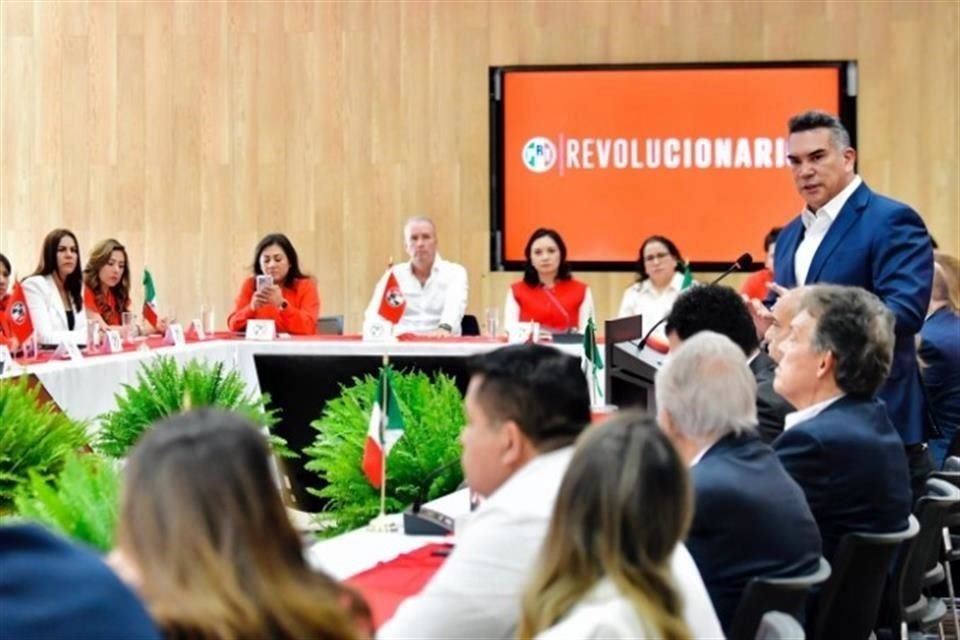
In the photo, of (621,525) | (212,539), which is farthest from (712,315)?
(212,539)

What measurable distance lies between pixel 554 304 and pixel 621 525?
21.2 feet

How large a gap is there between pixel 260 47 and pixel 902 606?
7.74 m

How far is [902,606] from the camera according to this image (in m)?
3.27

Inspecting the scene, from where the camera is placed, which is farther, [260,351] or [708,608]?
[260,351]

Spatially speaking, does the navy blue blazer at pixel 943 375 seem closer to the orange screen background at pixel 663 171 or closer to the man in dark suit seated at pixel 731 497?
the man in dark suit seated at pixel 731 497

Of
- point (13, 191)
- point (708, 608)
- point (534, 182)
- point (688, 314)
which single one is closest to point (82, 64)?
point (13, 191)

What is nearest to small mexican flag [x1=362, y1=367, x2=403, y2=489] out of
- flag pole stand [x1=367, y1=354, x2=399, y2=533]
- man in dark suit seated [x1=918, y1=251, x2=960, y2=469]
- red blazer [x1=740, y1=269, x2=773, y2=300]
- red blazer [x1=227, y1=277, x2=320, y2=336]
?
flag pole stand [x1=367, y1=354, x2=399, y2=533]

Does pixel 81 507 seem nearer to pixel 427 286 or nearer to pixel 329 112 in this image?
pixel 427 286

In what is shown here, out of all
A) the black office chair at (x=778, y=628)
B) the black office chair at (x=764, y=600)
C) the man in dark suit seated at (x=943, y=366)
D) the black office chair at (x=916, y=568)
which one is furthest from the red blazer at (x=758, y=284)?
the black office chair at (x=778, y=628)

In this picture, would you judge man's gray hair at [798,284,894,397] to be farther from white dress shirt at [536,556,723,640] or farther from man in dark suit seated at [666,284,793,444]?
white dress shirt at [536,556,723,640]

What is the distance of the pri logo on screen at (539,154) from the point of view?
31.6 ft

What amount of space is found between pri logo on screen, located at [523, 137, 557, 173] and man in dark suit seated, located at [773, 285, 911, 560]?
6420 millimetres

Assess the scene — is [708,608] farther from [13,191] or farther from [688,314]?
[13,191]

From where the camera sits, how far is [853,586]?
111 inches
